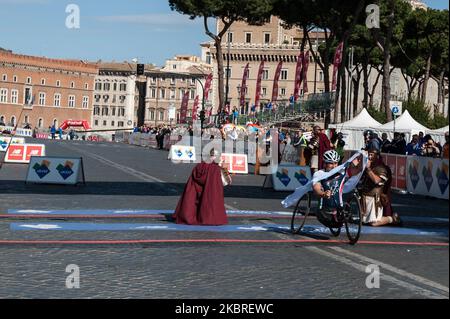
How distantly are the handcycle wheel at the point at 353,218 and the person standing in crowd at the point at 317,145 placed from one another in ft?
44.7

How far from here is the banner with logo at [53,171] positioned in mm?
23844

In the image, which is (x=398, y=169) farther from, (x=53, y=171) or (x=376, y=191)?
(x=376, y=191)

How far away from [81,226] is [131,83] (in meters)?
157

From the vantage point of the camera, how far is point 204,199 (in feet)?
49.0

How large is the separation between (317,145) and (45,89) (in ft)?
429

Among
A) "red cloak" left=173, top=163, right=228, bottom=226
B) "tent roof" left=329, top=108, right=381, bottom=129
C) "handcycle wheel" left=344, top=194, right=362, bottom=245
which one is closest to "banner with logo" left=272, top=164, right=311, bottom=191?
"red cloak" left=173, top=163, right=228, bottom=226

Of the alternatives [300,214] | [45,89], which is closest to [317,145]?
[300,214]

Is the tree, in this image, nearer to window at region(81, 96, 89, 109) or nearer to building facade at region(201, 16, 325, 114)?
building facade at region(201, 16, 325, 114)

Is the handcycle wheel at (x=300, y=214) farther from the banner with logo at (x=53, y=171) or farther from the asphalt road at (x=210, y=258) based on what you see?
the banner with logo at (x=53, y=171)

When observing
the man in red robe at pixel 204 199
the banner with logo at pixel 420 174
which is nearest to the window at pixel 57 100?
the banner with logo at pixel 420 174

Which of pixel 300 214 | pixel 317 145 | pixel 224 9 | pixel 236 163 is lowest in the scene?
pixel 300 214

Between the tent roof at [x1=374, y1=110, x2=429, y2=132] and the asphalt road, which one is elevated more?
the tent roof at [x1=374, y1=110, x2=429, y2=132]

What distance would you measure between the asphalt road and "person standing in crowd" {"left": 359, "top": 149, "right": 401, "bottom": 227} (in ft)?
1.56

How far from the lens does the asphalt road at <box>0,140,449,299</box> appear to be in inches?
331
